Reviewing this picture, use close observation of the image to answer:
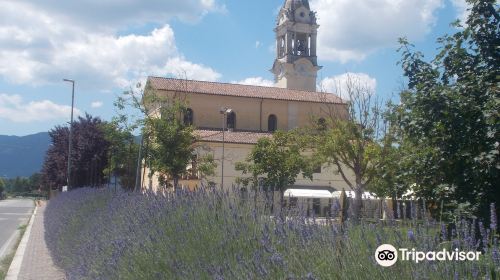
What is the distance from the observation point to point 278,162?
152 feet

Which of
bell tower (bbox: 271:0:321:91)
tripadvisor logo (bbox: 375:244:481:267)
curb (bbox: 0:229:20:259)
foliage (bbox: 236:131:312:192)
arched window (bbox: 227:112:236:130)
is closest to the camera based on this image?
tripadvisor logo (bbox: 375:244:481:267)

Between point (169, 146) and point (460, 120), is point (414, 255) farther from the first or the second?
point (169, 146)

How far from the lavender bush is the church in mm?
42876

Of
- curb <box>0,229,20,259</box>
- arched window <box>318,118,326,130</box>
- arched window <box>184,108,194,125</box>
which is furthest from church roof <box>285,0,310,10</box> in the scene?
curb <box>0,229,20,259</box>

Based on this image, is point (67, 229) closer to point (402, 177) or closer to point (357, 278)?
point (402, 177)

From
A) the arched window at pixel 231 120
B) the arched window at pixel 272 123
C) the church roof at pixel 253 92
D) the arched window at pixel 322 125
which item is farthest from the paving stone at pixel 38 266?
the arched window at pixel 272 123

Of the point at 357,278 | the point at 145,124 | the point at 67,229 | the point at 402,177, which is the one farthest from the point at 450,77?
the point at 145,124

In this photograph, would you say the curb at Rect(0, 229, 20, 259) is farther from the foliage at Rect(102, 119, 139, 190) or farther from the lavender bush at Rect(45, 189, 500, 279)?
the lavender bush at Rect(45, 189, 500, 279)

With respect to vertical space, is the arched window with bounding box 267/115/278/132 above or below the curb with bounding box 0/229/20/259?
above

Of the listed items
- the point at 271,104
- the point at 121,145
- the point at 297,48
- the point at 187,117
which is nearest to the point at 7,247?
the point at 121,145

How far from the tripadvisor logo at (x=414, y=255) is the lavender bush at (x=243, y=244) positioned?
0.03m

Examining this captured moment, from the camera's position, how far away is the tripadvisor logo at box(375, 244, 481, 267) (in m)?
3.18

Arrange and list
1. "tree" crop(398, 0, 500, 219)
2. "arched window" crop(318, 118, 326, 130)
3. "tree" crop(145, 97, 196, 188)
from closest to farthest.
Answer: "tree" crop(398, 0, 500, 219) < "tree" crop(145, 97, 196, 188) < "arched window" crop(318, 118, 326, 130)

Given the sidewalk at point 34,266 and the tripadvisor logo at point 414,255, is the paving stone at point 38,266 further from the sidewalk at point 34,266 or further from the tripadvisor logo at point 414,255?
the tripadvisor logo at point 414,255
